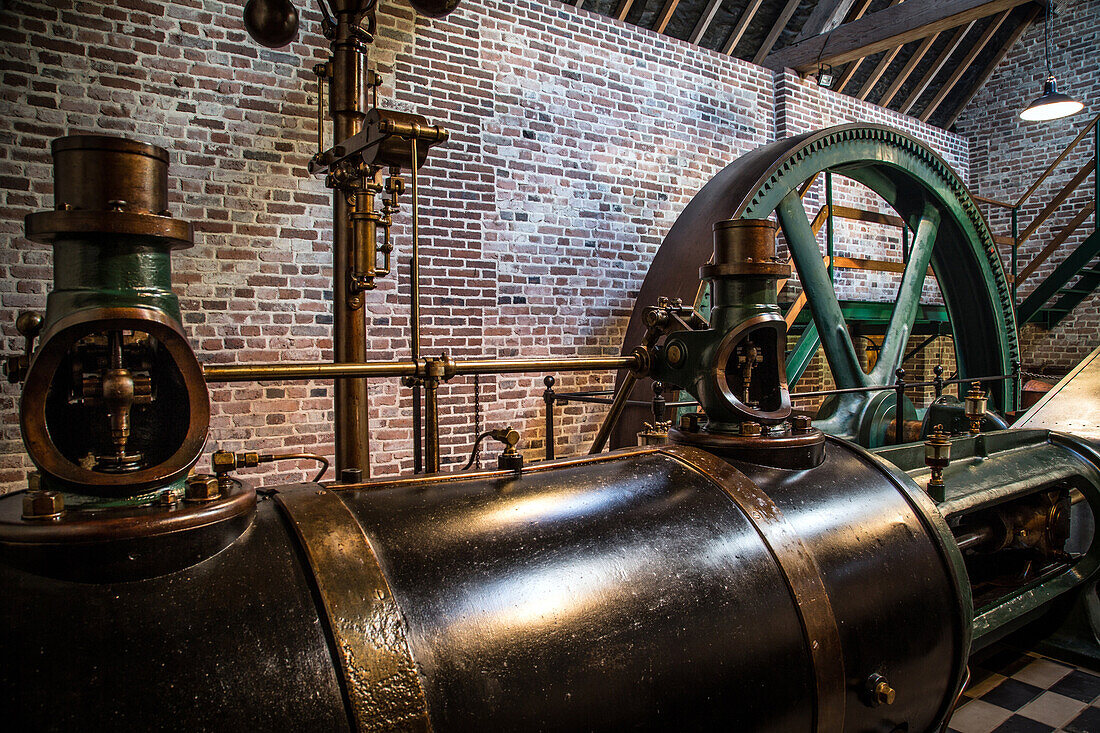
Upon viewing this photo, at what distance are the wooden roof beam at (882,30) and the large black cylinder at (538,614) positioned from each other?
19.7 feet

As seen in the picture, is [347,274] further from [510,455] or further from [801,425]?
[801,425]

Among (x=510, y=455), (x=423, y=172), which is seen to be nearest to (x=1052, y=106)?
(x=423, y=172)

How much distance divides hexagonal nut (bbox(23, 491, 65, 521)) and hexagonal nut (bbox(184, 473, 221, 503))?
0.15 m

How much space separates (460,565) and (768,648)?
568 millimetres

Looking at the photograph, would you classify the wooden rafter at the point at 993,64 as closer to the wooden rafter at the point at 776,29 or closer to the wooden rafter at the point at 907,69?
the wooden rafter at the point at 907,69

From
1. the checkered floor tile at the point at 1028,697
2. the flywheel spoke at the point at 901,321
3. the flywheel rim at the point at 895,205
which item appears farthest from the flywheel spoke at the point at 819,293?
the checkered floor tile at the point at 1028,697

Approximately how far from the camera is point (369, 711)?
0.85 m

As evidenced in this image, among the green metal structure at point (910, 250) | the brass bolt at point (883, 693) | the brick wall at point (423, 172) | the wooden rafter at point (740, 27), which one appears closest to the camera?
the brass bolt at point (883, 693)

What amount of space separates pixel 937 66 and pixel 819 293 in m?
5.67

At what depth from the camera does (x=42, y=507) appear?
0.87m

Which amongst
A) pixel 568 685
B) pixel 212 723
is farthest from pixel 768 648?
pixel 212 723

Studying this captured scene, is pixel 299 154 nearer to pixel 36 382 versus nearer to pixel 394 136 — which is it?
pixel 394 136

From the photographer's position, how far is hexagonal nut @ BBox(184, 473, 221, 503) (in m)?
0.97

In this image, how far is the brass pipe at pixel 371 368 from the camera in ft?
3.89
